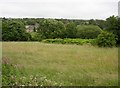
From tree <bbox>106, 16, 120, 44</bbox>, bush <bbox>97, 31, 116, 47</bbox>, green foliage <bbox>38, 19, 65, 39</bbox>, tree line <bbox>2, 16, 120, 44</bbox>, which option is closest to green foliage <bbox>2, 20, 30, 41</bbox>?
tree line <bbox>2, 16, 120, 44</bbox>

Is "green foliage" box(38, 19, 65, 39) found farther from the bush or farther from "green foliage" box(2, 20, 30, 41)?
the bush

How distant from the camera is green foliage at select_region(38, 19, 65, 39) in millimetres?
45475

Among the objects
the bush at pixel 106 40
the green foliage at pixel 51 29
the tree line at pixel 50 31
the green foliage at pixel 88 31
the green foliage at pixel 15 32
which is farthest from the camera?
the green foliage at pixel 51 29

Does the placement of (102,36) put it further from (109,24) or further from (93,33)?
(93,33)

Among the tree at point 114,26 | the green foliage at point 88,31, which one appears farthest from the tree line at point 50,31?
the tree at point 114,26

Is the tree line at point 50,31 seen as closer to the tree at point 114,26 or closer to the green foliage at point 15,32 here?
the green foliage at point 15,32

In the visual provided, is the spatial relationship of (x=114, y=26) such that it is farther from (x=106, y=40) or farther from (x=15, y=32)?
(x=15, y=32)

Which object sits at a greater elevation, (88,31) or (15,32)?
(88,31)

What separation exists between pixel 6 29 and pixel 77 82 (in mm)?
37401

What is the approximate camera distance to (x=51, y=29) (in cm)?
4738

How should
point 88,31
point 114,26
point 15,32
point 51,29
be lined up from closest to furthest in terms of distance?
1. point 114,26
2. point 88,31
3. point 15,32
4. point 51,29

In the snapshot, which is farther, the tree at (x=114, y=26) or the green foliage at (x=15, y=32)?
the green foliage at (x=15, y=32)

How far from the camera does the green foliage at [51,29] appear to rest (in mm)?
45475

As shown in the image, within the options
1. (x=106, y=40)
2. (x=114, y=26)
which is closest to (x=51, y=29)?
(x=114, y=26)
